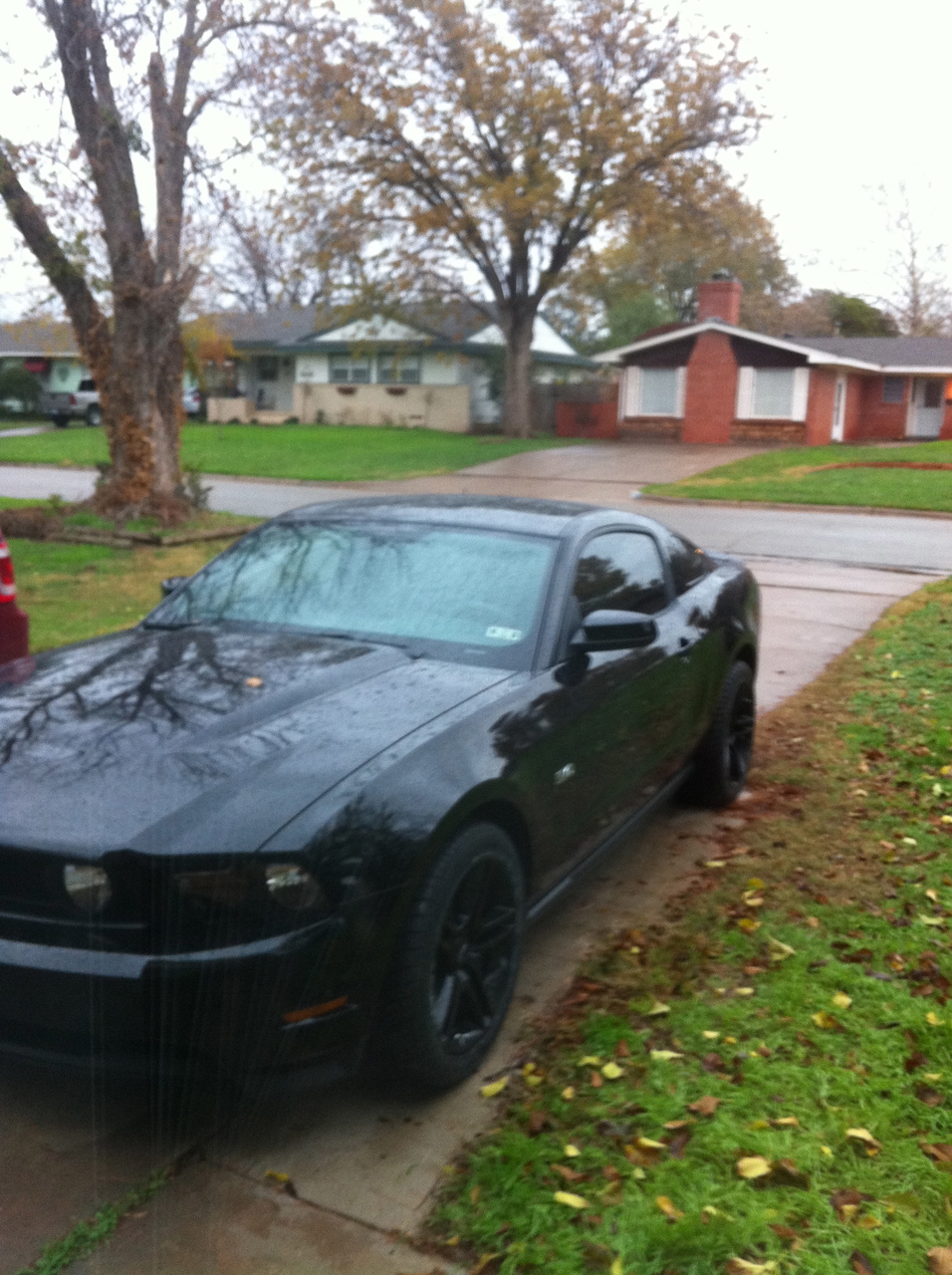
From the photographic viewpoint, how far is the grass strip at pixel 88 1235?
273cm

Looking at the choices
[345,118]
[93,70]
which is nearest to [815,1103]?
[93,70]

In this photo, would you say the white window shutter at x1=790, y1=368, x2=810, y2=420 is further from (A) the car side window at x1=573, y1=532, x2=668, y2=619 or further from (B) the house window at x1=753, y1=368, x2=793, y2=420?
(A) the car side window at x1=573, y1=532, x2=668, y2=619

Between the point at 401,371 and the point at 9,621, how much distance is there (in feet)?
138

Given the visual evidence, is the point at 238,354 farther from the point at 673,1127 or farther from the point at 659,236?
the point at 673,1127

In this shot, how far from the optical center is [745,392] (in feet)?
125

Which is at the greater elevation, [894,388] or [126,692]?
[894,388]

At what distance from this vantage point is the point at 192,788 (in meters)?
3.07

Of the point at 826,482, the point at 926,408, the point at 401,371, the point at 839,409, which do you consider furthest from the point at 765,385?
the point at 401,371

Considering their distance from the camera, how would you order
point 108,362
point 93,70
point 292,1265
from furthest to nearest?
point 108,362 < point 93,70 < point 292,1265

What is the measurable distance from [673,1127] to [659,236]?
35.8 metres

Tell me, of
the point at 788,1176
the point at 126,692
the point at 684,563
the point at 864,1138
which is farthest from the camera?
the point at 684,563

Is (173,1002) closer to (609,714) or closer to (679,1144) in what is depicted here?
(679,1144)

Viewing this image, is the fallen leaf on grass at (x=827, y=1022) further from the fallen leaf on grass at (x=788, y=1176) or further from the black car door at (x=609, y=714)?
the black car door at (x=609, y=714)

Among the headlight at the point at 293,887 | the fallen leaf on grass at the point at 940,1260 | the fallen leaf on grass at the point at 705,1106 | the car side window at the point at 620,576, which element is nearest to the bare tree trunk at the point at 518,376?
the car side window at the point at 620,576
